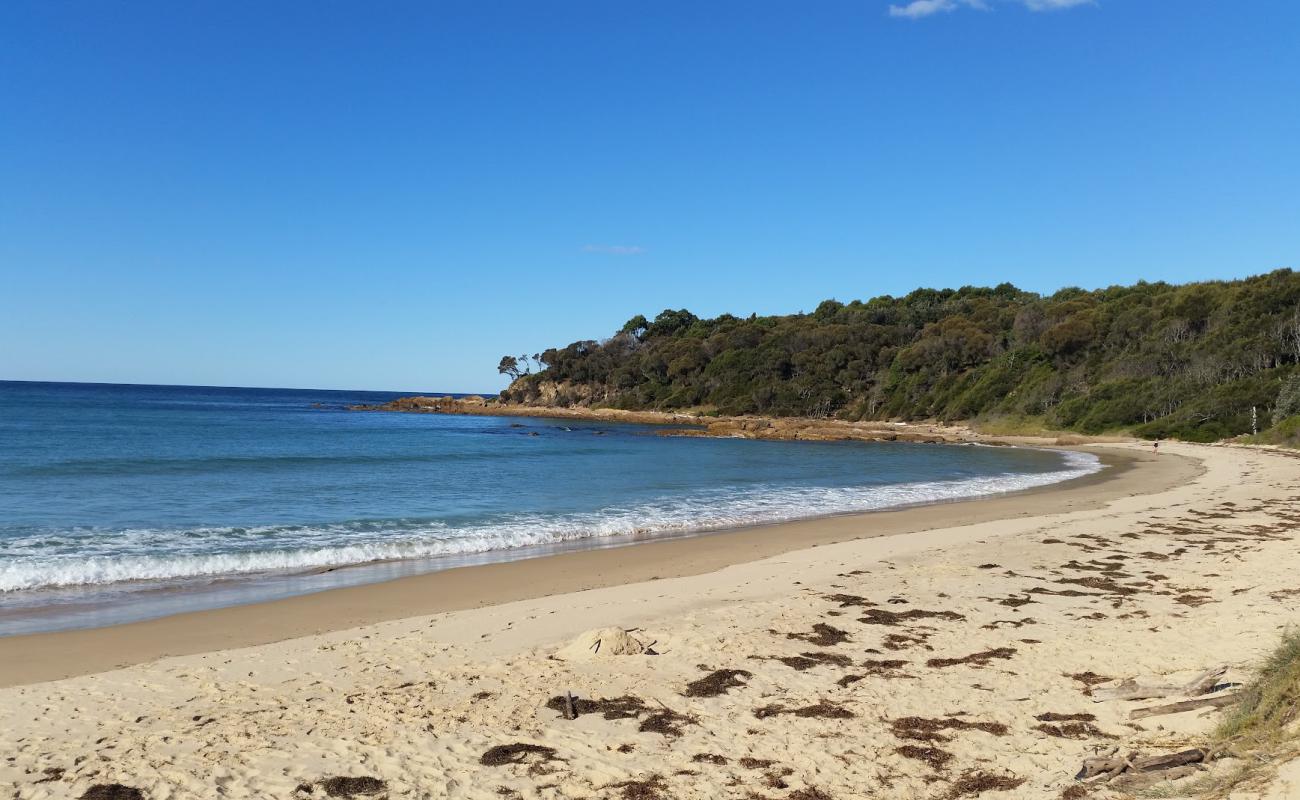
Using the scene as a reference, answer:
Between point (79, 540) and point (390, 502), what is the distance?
7.18m

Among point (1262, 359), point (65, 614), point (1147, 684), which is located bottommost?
point (65, 614)

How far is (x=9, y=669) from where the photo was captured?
746cm

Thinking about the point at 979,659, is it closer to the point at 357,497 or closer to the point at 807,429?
the point at 357,497

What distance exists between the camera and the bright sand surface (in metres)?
5.17

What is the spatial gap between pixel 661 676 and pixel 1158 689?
3893 millimetres

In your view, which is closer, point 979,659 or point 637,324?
point 979,659

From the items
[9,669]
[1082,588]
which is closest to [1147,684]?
[1082,588]

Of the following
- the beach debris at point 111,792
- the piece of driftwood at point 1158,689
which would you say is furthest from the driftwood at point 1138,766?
the beach debris at point 111,792

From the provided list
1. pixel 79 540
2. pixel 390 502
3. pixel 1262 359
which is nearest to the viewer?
pixel 79 540

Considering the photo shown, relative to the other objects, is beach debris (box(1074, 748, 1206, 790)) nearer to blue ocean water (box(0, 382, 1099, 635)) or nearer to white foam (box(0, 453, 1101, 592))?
blue ocean water (box(0, 382, 1099, 635))

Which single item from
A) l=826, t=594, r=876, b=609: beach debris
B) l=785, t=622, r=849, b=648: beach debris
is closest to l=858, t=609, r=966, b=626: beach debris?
l=826, t=594, r=876, b=609: beach debris

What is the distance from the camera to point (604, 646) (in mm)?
7723

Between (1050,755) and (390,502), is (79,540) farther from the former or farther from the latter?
(1050,755)

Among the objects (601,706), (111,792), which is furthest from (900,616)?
(111,792)
